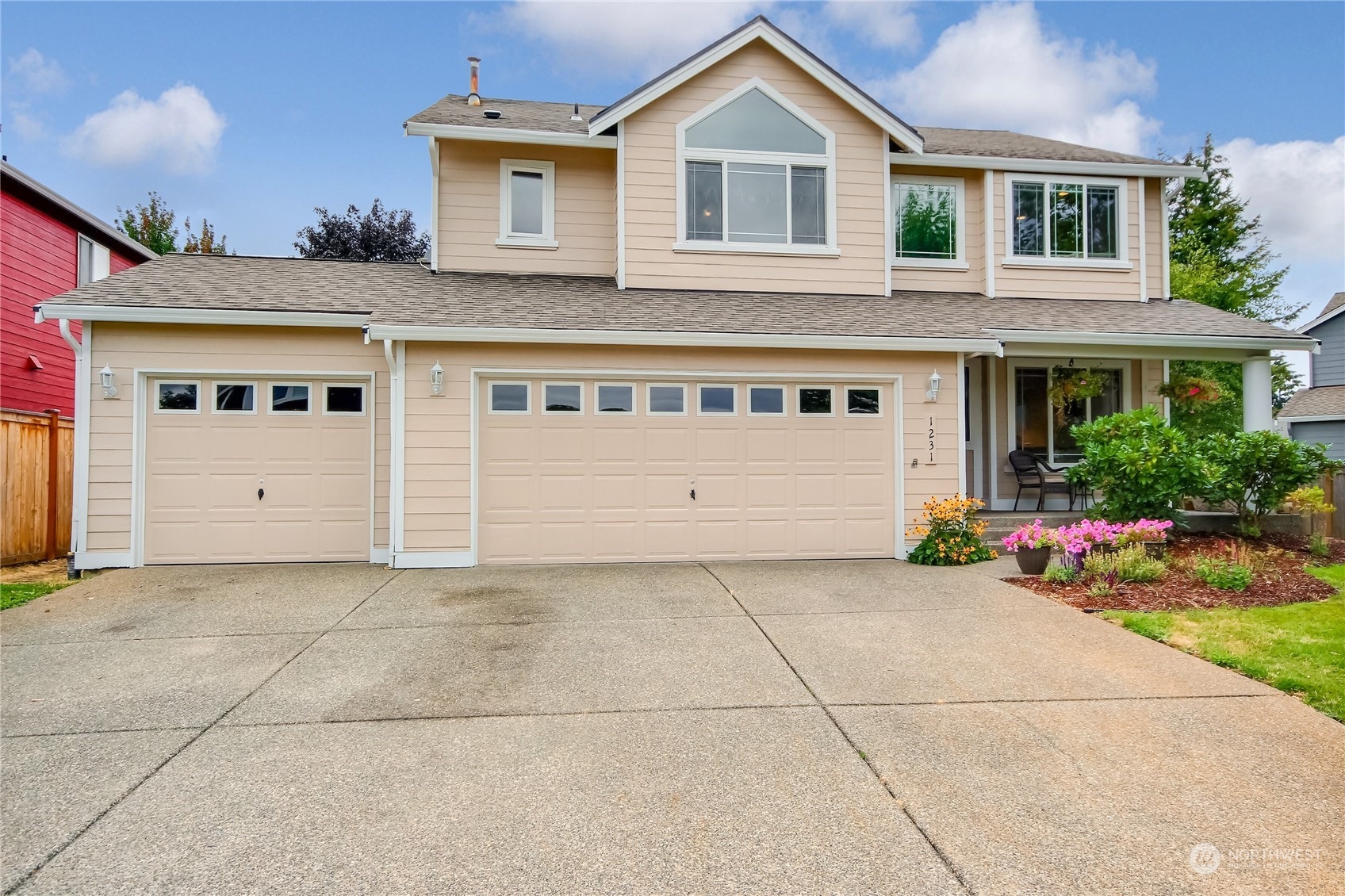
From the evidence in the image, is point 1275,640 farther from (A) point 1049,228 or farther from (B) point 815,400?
(A) point 1049,228

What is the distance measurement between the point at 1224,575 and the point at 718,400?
5.66 m

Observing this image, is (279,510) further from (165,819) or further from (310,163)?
(310,163)

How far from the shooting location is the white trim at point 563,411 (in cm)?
876

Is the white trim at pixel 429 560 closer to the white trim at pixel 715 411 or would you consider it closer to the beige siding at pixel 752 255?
the white trim at pixel 715 411

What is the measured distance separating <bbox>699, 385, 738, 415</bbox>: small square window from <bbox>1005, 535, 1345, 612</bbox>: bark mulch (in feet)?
12.6

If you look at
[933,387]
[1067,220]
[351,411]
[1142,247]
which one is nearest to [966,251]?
[1067,220]

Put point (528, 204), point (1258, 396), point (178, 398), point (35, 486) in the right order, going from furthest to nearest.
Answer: point (528, 204)
point (1258, 396)
point (35, 486)
point (178, 398)

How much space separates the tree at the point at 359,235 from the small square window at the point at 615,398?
691 inches

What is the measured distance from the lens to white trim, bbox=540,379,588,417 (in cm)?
876

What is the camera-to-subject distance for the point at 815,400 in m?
9.21

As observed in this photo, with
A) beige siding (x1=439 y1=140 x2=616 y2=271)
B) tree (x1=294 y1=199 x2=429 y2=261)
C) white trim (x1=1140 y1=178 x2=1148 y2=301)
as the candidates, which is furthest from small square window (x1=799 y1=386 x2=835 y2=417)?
tree (x1=294 y1=199 x2=429 y2=261)

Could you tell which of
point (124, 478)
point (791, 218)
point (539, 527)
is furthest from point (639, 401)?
point (124, 478)

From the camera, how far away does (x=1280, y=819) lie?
2820 mm
